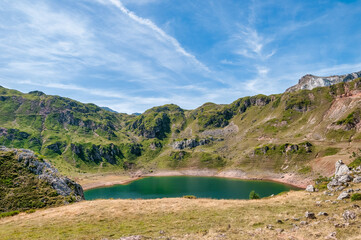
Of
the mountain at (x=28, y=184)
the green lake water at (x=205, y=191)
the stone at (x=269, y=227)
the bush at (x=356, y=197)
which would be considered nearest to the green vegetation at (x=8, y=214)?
the mountain at (x=28, y=184)

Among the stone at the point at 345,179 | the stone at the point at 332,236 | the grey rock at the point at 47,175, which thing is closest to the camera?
the stone at the point at 332,236

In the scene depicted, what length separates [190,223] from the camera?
26.5 m

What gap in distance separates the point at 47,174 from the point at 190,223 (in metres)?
55.6

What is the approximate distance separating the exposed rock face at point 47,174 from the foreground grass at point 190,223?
17989 mm

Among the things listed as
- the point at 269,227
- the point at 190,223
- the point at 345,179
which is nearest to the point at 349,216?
the point at 269,227

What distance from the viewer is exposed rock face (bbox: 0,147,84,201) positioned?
55688mm

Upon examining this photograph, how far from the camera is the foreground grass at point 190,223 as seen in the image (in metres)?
20.4

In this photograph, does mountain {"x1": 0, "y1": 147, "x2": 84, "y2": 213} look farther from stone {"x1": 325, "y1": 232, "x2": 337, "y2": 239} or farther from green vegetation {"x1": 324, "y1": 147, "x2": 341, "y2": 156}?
green vegetation {"x1": 324, "y1": 147, "x2": 341, "y2": 156}

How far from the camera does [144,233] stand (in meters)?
23.5

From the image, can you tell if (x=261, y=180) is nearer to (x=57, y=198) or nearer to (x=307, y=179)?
(x=307, y=179)

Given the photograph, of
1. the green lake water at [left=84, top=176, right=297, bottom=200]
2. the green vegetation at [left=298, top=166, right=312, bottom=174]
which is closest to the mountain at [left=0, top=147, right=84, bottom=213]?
the green lake water at [left=84, top=176, right=297, bottom=200]

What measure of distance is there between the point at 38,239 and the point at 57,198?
3167cm

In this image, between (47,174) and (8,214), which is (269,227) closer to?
(8,214)

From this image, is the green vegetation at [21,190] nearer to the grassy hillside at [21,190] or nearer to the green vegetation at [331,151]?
the grassy hillside at [21,190]
